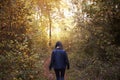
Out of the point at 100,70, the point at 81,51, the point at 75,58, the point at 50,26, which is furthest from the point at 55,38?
the point at 100,70

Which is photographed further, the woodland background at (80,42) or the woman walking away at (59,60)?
the woman walking away at (59,60)

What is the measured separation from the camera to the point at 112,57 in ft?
37.7

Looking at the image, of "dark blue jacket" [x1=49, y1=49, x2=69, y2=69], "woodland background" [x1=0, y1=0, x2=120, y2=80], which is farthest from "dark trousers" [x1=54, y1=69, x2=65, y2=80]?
"woodland background" [x1=0, y1=0, x2=120, y2=80]

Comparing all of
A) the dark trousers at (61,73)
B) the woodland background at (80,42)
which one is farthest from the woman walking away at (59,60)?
the woodland background at (80,42)

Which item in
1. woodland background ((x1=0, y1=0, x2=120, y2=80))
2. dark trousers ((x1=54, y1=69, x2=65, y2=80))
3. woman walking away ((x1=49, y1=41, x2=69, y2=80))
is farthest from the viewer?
dark trousers ((x1=54, y1=69, x2=65, y2=80))

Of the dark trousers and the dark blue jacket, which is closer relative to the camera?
the dark blue jacket

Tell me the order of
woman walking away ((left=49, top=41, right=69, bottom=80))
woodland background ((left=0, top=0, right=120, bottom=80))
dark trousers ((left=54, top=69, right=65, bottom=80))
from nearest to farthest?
woodland background ((left=0, top=0, right=120, bottom=80))
woman walking away ((left=49, top=41, right=69, bottom=80))
dark trousers ((left=54, top=69, right=65, bottom=80))

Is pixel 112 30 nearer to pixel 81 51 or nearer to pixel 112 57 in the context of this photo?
pixel 112 57

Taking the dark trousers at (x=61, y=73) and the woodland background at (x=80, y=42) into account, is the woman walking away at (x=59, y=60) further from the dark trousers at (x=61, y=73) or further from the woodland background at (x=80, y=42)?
the woodland background at (x=80, y=42)

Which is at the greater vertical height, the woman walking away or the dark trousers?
the woman walking away

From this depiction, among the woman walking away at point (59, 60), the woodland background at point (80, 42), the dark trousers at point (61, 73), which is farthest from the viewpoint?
the dark trousers at point (61, 73)

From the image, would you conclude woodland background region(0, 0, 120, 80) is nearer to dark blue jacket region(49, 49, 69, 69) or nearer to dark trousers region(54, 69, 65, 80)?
dark blue jacket region(49, 49, 69, 69)

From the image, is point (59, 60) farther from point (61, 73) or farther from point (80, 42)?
point (80, 42)

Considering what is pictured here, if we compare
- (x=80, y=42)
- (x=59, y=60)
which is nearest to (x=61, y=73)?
(x=59, y=60)
